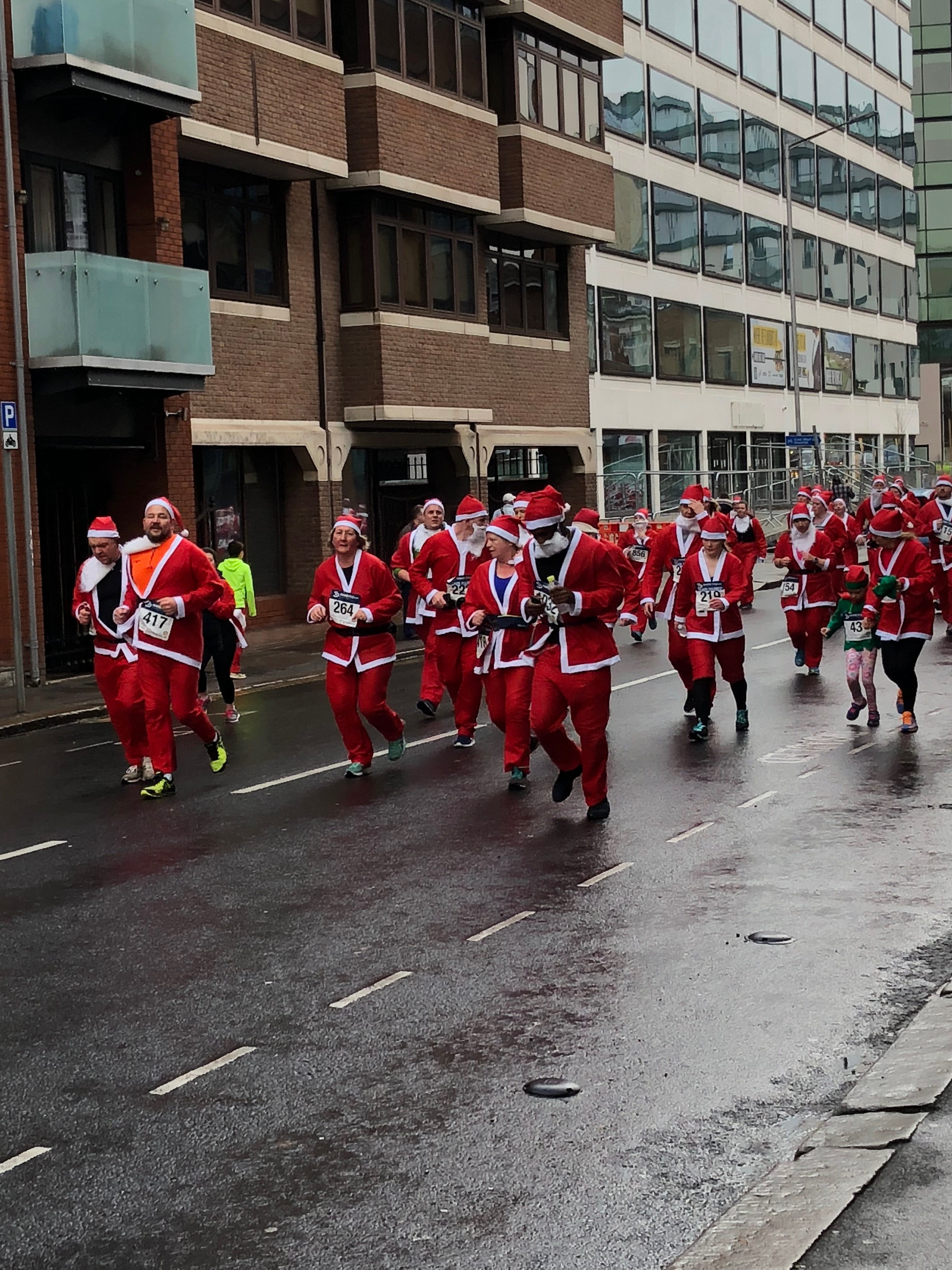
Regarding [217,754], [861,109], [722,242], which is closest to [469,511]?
[217,754]

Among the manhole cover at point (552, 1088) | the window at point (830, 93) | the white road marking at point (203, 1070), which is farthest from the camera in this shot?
the window at point (830, 93)

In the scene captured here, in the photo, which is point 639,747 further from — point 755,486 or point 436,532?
point 755,486

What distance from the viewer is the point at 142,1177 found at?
5.29 metres

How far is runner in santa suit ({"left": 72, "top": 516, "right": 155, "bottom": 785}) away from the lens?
1298cm

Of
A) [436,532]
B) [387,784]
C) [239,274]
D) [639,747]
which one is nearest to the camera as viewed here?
[387,784]

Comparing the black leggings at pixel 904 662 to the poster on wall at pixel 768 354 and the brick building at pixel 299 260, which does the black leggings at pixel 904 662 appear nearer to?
the brick building at pixel 299 260

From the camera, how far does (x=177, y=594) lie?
41.0 feet

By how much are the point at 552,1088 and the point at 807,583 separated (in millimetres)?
13051

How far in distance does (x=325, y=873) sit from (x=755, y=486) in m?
37.6

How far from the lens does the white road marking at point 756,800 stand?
440 inches

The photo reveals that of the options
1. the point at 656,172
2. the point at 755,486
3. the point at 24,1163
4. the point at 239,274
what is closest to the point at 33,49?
the point at 239,274

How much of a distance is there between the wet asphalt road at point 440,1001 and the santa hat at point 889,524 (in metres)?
1.88

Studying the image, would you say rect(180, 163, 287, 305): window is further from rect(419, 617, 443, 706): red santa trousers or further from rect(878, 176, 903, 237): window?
rect(878, 176, 903, 237): window

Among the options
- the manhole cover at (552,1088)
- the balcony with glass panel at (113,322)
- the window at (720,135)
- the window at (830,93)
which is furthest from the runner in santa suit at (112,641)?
the window at (830,93)
